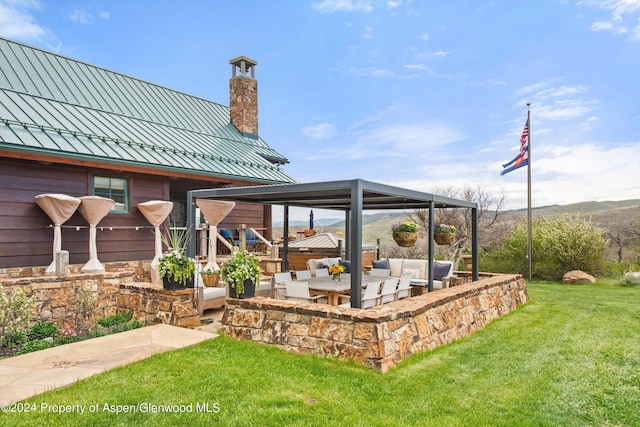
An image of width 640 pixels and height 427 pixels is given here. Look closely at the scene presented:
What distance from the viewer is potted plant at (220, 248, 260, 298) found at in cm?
598

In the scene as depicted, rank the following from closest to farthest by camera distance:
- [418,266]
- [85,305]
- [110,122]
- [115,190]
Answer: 1. [85,305]
2. [115,190]
3. [418,266]
4. [110,122]

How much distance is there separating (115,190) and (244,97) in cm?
711

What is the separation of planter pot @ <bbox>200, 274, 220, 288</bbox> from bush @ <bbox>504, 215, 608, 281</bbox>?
40.6 ft

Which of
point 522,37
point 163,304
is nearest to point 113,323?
point 163,304

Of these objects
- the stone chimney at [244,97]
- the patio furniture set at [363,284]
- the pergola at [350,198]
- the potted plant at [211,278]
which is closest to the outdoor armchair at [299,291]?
the patio furniture set at [363,284]

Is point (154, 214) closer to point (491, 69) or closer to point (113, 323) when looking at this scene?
point (113, 323)

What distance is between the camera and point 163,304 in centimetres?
666

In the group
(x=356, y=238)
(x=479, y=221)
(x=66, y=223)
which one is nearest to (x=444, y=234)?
(x=356, y=238)

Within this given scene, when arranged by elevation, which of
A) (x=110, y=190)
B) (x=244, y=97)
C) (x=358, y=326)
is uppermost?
(x=244, y=97)

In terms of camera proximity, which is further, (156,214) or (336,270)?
(156,214)

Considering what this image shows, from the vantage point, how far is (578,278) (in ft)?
46.9

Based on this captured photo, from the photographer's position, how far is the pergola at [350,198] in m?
5.38

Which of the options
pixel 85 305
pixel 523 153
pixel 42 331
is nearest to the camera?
pixel 42 331

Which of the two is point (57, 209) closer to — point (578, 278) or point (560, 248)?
point (578, 278)
